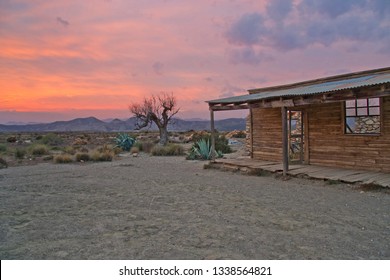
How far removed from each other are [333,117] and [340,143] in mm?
822

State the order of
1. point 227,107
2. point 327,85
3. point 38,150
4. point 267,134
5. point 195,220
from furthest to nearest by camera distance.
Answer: point 38,150, point 267,134, point 227,107, point 327,85, point 195,220

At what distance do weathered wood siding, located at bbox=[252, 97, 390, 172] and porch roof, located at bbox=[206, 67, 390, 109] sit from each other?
0.76 m

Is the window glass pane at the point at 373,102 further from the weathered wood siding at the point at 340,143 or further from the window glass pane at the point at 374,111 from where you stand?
the weathered wood siding at the point at 340,143

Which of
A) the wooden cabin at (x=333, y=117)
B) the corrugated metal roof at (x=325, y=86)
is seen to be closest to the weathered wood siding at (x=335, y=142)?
the wooden cabin at (x=333, y=117)

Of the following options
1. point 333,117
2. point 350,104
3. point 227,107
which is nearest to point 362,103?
point 350,104

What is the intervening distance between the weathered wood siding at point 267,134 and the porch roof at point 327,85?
1.10 meters

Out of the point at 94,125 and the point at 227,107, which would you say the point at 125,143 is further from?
the point at 94,125

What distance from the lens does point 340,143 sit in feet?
32.1

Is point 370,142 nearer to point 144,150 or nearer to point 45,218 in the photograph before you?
point 45,218

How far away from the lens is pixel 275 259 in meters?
3.75

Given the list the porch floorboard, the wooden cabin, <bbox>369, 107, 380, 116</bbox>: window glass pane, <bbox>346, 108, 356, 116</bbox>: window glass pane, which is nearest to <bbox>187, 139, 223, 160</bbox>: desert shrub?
the wooden cabin

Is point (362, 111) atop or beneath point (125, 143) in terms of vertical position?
atop

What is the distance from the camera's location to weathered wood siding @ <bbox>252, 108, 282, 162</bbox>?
38.8 ft
